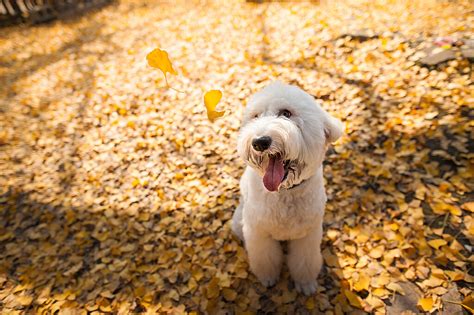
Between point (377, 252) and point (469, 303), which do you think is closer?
point (469, 303)

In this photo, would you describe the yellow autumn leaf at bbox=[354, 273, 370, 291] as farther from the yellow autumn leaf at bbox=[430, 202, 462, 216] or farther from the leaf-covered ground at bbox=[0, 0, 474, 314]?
the yellow autumn leaf at bbox=[430, 202, 462, 216]

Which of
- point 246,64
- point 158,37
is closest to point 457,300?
point 246,64

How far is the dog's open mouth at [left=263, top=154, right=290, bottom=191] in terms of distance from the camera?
1787 millimetres

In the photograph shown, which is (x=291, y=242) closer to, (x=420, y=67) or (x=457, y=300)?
(x=457, y=300)

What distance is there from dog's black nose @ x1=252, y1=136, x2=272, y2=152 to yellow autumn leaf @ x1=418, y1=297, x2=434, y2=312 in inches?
76.9

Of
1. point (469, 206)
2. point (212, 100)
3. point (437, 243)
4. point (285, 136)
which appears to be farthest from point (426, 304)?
point (212, 100)

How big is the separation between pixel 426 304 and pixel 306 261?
992mm

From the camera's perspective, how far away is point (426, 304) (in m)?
2.30

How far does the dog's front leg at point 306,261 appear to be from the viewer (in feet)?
8.09

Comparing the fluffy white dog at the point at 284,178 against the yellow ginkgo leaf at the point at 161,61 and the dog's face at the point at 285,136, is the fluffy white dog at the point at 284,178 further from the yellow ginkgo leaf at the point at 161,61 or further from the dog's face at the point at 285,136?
the yellow ginkgo leaf at the point at 161,61

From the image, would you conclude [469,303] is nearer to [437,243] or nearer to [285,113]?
[437,243]

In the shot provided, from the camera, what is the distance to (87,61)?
618cm

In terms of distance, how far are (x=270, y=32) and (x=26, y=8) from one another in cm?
758

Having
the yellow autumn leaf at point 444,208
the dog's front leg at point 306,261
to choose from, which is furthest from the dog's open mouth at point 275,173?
the yellow autumn leaf at point 444,208
